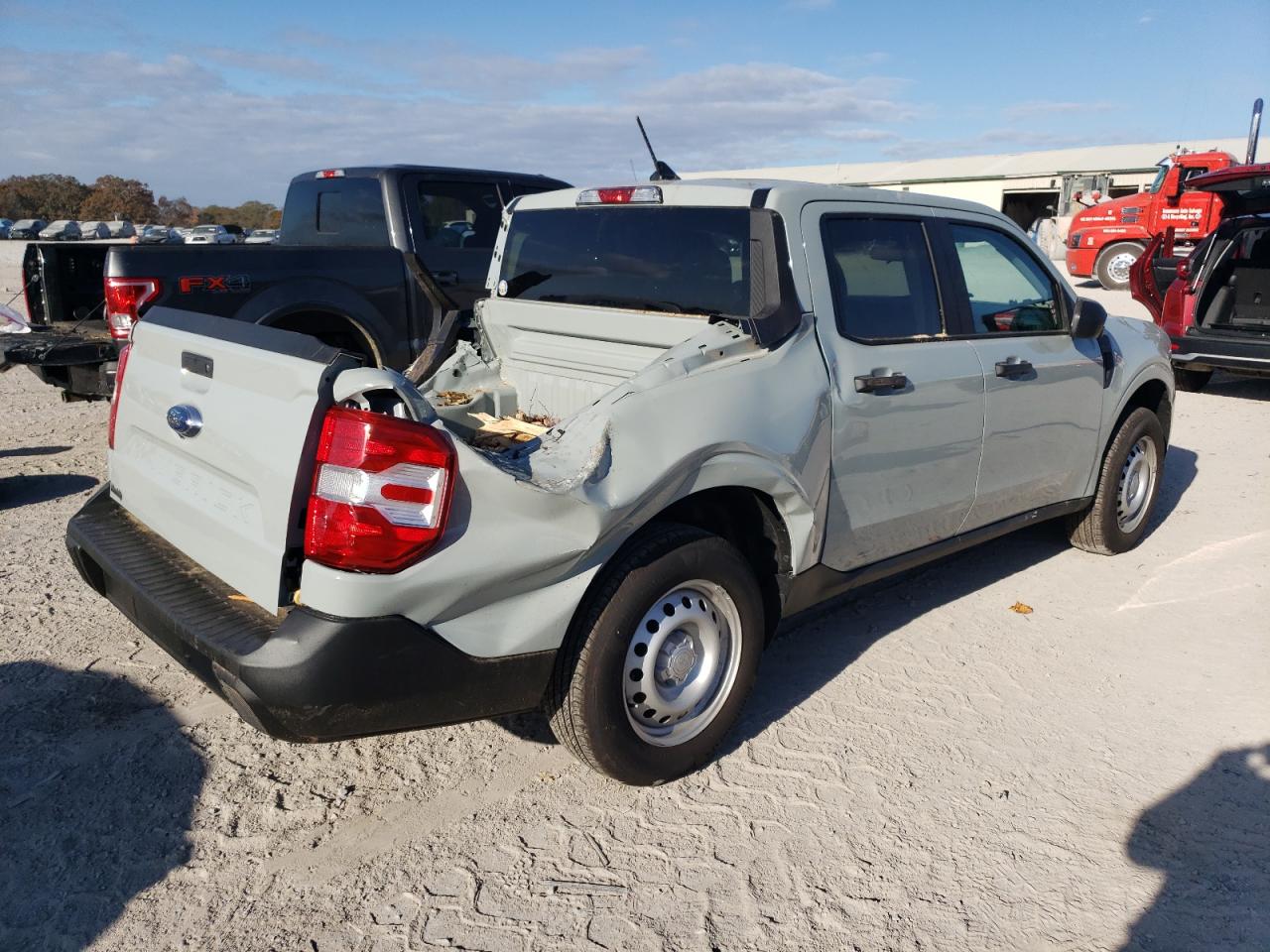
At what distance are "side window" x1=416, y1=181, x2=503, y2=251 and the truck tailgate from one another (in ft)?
14.2

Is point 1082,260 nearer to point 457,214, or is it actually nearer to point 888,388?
point 457,214

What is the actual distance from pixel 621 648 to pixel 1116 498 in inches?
146

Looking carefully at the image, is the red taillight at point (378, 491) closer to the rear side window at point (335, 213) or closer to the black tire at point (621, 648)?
the black tire at point (621, 648)

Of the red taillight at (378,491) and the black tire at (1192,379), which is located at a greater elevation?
the red taillight at (378,491)

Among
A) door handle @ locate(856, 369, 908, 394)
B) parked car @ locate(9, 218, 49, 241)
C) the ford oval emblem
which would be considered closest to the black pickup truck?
the ford oval emblem

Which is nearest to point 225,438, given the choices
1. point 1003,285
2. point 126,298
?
point 1003,285

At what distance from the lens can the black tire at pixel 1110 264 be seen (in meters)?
21.0

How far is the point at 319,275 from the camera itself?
6613mm

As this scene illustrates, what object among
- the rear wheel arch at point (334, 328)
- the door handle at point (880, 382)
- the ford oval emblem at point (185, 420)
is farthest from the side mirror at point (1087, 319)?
the rear wheel arch at point (334, 328)

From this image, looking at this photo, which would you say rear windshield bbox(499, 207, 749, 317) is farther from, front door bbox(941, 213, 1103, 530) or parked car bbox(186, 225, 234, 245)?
parked car bbox(186, 225, 234, 245)

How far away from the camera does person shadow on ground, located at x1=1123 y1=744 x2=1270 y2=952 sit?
2.66 meters

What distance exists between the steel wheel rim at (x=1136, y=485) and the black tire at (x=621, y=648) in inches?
130

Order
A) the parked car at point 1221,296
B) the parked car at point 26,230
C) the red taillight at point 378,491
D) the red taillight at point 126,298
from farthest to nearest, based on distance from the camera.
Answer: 1. the parked car at point 26,230
2. the parked car at point 1221,296
3. the red taillight at point 126,298
4. the red taillight at point 378,491

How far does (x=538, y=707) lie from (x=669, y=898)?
0.67 m
